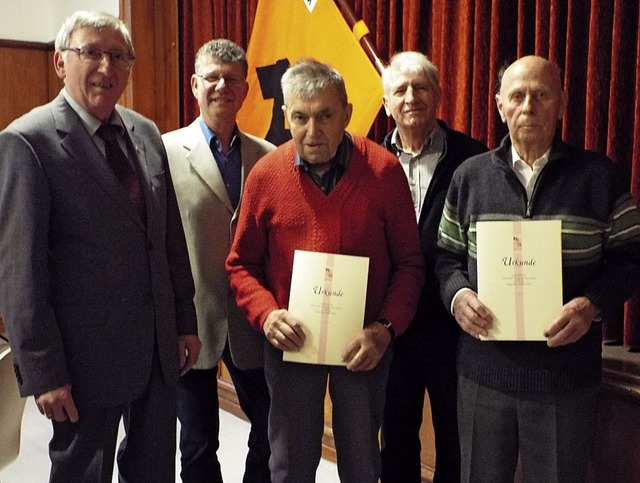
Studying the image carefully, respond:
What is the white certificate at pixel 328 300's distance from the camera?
168 cm

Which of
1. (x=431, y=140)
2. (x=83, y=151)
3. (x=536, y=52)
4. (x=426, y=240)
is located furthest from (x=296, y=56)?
(x=83, y=151)

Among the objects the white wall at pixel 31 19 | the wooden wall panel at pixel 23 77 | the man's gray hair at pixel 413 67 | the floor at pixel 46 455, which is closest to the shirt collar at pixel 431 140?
the man's gray hair at pixel 413 67

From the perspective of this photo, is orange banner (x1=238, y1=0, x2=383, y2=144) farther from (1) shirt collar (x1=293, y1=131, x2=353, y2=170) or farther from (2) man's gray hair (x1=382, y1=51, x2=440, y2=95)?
(1) shirt collar (x1=293, y1=131, x2=353, y2=170)

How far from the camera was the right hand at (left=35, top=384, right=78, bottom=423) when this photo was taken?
5.14 feet

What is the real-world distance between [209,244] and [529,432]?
1.04 metres

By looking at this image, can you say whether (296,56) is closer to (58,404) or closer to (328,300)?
(328,300)

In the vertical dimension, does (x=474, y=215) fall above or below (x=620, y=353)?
above

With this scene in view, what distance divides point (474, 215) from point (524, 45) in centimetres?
92

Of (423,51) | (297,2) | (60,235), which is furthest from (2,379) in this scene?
(297,2)

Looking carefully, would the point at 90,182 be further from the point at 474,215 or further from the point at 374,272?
the point at 474,215

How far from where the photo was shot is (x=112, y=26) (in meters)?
1.68

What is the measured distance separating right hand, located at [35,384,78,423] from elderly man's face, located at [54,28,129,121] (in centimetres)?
64

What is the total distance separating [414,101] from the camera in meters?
2.03

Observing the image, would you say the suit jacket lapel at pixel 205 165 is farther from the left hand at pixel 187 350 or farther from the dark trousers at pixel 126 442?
the dark trousers at pixel 126 442
